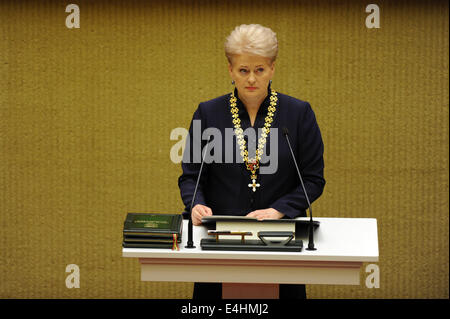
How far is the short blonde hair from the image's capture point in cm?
Answer: 271

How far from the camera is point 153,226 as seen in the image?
2.58 metres

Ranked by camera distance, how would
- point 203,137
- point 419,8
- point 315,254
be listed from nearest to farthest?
point 315,254 → point 203,137 → point 419,8

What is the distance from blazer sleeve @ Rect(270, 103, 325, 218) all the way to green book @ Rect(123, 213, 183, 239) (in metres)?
0.44

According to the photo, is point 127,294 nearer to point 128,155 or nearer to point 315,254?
point 128,155

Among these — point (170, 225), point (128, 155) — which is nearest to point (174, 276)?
point (170, 225)

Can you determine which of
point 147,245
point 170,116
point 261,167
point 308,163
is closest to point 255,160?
point 261,167

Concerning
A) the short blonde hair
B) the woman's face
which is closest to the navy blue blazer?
the woman's face

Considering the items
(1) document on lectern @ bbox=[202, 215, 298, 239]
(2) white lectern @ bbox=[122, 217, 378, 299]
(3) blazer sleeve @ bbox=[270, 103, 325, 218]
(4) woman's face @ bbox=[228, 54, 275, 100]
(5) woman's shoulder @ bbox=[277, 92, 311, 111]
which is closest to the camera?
(2) white lectern @ bbox=[122, 217, 378, 299]

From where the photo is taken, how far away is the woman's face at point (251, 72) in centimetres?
273

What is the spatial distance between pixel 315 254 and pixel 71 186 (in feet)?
8.81

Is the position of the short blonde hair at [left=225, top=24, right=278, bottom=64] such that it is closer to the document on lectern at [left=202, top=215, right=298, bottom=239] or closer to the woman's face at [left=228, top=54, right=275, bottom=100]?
the woman's face at [left=228, top=54, right=275, bottom=100]

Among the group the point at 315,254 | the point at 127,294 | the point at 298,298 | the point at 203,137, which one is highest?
the point at 203,137

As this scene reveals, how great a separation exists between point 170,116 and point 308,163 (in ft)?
6.46

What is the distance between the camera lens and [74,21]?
468 centimetres
